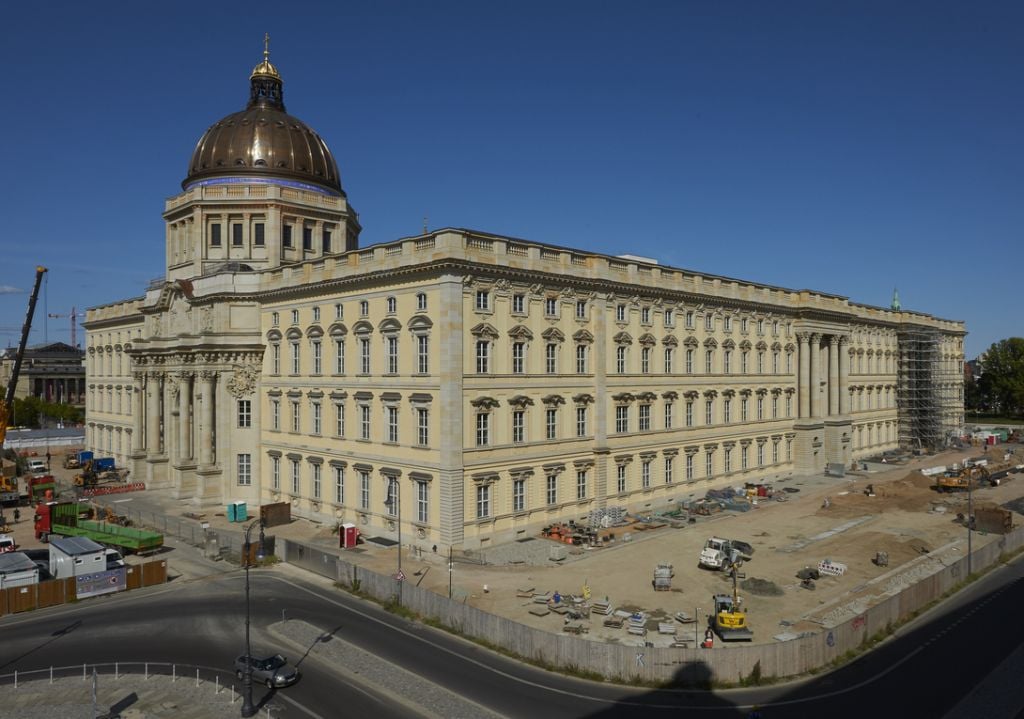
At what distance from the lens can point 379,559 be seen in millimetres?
42031

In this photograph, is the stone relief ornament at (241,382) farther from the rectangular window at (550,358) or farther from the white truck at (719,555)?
the white truck at (719,555)

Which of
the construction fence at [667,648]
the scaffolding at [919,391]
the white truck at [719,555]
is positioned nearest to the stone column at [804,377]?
the scaffolding at [919,391]

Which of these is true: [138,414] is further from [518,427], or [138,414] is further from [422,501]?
[518,427]

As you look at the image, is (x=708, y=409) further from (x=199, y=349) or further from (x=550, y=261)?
(x=199, y=349)

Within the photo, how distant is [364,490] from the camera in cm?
4831

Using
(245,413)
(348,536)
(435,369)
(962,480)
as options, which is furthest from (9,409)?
(962,480)

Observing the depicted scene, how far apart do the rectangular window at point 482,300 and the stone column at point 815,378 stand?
44.1 meters

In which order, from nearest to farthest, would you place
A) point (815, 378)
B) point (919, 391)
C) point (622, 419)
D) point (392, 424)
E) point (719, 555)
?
1. point (719, 555)
2. point (392, 424)
3. point (622, 419)
4. point (815, 378)
5. point (919, 391)

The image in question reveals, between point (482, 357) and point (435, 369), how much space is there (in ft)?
10.0

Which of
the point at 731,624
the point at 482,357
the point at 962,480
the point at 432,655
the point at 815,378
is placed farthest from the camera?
the point at 815,378

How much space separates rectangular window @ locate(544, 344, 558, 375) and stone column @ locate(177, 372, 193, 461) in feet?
102

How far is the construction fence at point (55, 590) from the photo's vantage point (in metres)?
34.6

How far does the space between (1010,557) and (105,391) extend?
295 feet

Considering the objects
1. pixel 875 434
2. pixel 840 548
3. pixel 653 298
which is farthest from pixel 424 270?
pixel 875 434
